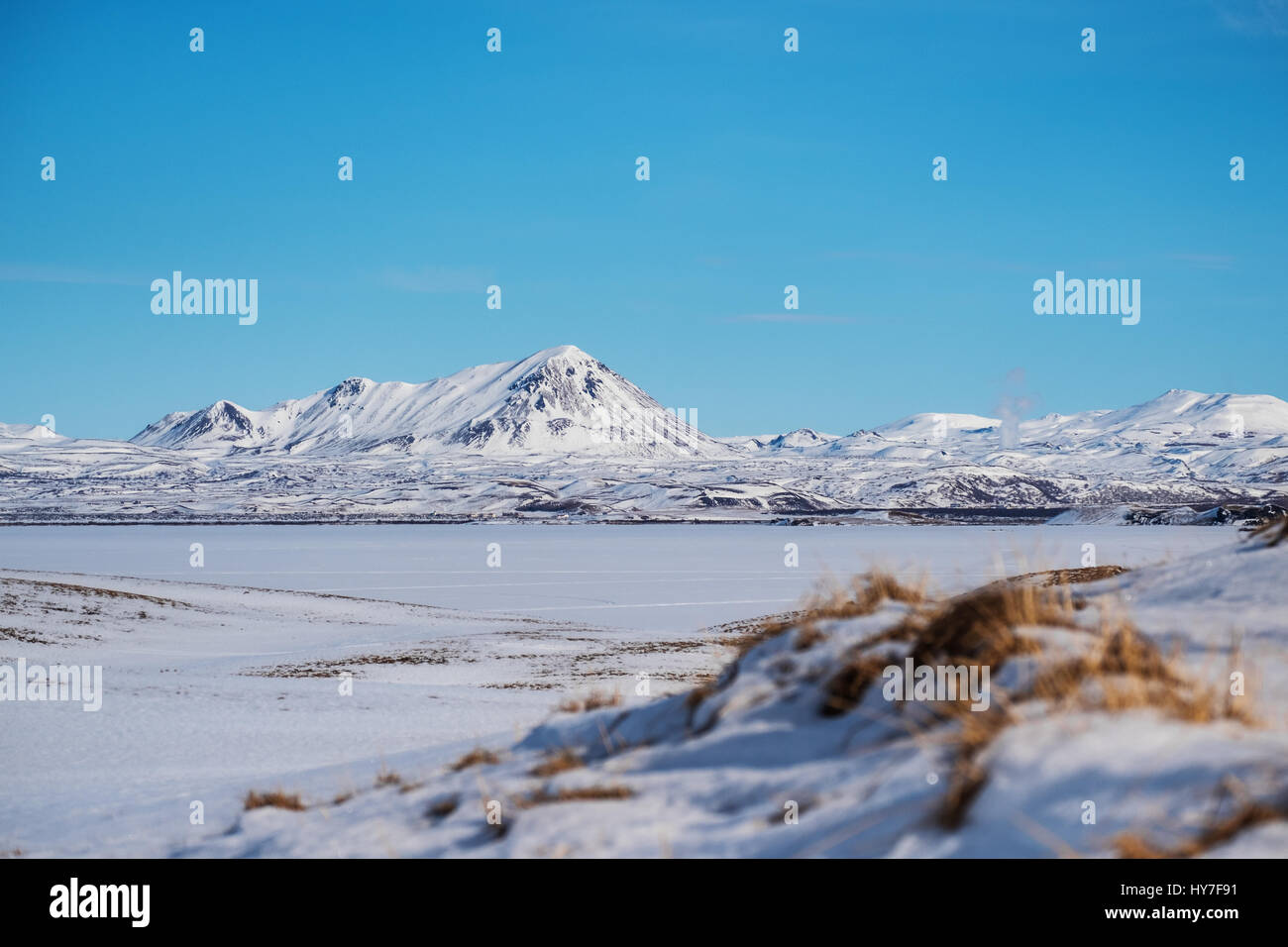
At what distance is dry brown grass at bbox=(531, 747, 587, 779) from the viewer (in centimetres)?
572

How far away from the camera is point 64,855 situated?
658 cm

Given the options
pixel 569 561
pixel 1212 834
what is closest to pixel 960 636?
pixel 1212 834

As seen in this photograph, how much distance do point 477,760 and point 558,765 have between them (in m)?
1.06

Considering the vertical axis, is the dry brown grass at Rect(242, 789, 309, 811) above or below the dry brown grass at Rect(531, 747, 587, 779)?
below

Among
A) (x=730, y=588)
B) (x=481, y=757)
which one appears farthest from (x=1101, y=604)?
(x=730, y=588)

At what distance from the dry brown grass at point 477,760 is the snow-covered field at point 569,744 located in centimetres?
7

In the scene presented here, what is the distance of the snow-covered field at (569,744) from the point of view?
3691 millimetres

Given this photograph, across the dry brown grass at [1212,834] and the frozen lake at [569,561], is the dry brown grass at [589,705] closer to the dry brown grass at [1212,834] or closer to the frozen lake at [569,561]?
the frozen lake at [569,561]

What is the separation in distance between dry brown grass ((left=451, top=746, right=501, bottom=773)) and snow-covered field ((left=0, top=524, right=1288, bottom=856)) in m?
0.07

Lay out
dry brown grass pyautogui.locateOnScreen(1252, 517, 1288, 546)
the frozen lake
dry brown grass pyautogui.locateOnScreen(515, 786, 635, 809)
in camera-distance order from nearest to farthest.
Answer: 1. dry brown grass pyautogui.locateOnScreen(515, 786, 635, 809)
2. dry brown grass pyautogui.locateOnScreen(1252, 517, 1288, 546)
3. the frozen lake

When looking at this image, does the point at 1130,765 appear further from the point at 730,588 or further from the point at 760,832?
the point at 730,588

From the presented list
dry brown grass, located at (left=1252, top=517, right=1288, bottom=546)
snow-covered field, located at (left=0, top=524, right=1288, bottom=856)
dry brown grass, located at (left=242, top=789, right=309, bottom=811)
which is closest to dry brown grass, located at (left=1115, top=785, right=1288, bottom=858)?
snow-covered field, located at (left=0, top=524, right=1288, bottom=856)

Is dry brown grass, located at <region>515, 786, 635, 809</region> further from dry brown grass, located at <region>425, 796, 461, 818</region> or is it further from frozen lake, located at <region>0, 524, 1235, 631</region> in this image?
frozen lake, located at <region>0, 524, 1235, 631</region>

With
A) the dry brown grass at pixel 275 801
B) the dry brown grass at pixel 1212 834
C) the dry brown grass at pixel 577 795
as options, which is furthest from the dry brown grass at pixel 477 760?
the dry brown grass at pixel 1212 834
